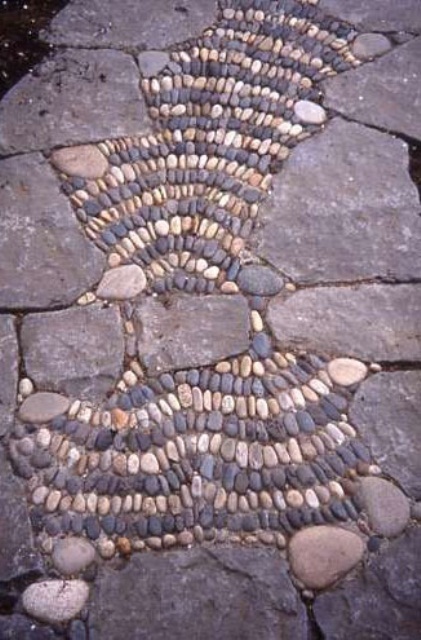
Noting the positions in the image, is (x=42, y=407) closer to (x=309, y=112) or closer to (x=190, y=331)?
(x=190, y=331)

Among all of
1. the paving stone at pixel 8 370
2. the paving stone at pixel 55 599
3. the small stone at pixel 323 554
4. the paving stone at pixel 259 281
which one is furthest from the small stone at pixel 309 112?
the paving stone at pixel 55 599

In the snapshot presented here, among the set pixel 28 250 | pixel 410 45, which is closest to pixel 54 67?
pixel 28 250

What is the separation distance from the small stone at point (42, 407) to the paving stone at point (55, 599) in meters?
0.45

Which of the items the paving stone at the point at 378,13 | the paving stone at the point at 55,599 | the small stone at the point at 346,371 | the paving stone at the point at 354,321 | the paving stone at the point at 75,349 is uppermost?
the paving stone at the point at 378,13

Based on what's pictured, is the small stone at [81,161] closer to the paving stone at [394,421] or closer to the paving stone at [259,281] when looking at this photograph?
the paving stone at [259,281]

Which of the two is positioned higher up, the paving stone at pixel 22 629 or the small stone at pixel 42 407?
the small stone at pixel 42 407

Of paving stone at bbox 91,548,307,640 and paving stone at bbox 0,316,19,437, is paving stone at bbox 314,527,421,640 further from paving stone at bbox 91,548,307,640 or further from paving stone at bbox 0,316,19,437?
paving stone at bbox 0,316,19,437

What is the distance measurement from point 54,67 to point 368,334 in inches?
61.1

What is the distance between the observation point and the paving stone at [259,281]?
2.29m

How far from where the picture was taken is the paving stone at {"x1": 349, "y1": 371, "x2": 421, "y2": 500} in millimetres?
1952

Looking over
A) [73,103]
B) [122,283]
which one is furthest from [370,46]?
[122,283]

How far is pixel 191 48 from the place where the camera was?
2887 mm

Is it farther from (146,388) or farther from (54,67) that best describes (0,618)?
(54,67)

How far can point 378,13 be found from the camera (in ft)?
9.88
